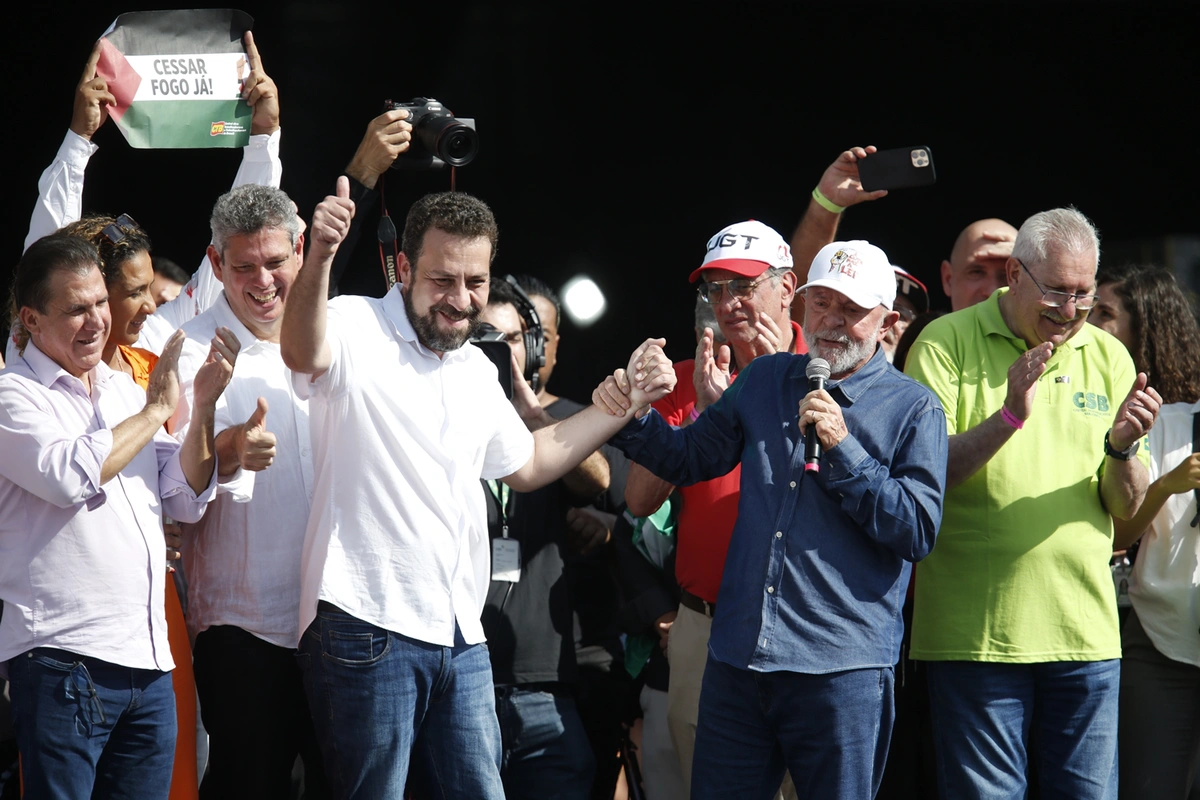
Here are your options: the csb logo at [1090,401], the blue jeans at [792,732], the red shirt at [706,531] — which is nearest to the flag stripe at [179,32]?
the red shirt at [706,531]

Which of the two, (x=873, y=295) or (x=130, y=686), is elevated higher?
(x=873, y=295)

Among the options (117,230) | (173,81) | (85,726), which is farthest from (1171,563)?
(173,81)

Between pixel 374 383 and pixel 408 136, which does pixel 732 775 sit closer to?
pixel 374 383

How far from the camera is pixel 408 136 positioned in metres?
3.22

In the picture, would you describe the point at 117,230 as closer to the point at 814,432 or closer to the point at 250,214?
the point at 250,214

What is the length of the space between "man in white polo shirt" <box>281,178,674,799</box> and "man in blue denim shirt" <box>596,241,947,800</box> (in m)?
0.34

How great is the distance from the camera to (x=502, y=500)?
11.9 feet

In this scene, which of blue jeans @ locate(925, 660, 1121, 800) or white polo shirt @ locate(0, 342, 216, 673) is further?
blue jeans @ locate(925, 660, 1121, 800)

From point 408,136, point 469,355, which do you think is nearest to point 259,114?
point 408,136

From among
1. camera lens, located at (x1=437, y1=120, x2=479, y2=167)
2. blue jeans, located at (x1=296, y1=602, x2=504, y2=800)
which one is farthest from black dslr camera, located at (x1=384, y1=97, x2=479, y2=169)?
blue jeans, located at (x1=296, y1=602, x2=504, y2=800)

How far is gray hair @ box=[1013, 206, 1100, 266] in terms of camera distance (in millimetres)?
3096

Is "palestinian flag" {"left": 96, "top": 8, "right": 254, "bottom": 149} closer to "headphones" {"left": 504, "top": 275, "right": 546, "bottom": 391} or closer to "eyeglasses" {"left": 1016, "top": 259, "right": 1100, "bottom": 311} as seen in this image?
"headphones" {"left": 504, "top": 275, "right": 546, "bottom": 391}

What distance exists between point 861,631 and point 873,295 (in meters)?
0.78

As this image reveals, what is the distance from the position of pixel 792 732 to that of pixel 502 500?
4.16ft
